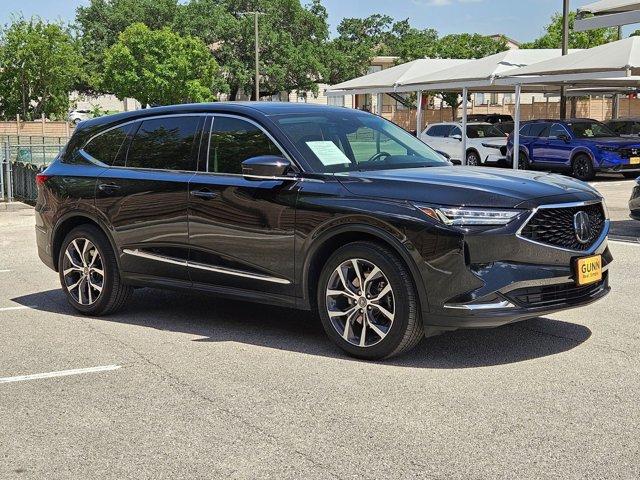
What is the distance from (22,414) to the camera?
5.07 m

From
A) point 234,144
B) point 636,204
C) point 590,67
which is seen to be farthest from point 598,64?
point 234,144

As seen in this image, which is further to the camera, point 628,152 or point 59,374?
point 628,152

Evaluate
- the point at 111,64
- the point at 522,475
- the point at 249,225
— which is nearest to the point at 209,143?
the point at 249,225

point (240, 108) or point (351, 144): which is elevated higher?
point (240, 108)

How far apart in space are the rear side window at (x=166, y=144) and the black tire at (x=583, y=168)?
16.9 metres

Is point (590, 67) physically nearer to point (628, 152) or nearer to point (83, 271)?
point (628, 152)

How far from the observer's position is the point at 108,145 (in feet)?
25.5

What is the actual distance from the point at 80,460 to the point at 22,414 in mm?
890

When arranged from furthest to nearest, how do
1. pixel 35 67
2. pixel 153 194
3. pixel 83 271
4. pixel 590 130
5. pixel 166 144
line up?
pixel 35 67, pixel 590 130, pixel 83 271, pixel 166 144, pixel 153 194

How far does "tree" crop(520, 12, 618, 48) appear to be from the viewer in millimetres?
66938

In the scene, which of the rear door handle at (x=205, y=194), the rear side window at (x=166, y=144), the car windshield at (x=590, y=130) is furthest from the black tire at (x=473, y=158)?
the rear door handle at (x=205, y=194)

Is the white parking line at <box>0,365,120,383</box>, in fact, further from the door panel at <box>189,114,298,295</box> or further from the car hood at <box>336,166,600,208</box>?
the car hood at <box>336,166,600,208</box>

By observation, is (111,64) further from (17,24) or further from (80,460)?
(80,460)

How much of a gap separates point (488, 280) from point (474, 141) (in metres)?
22.0
